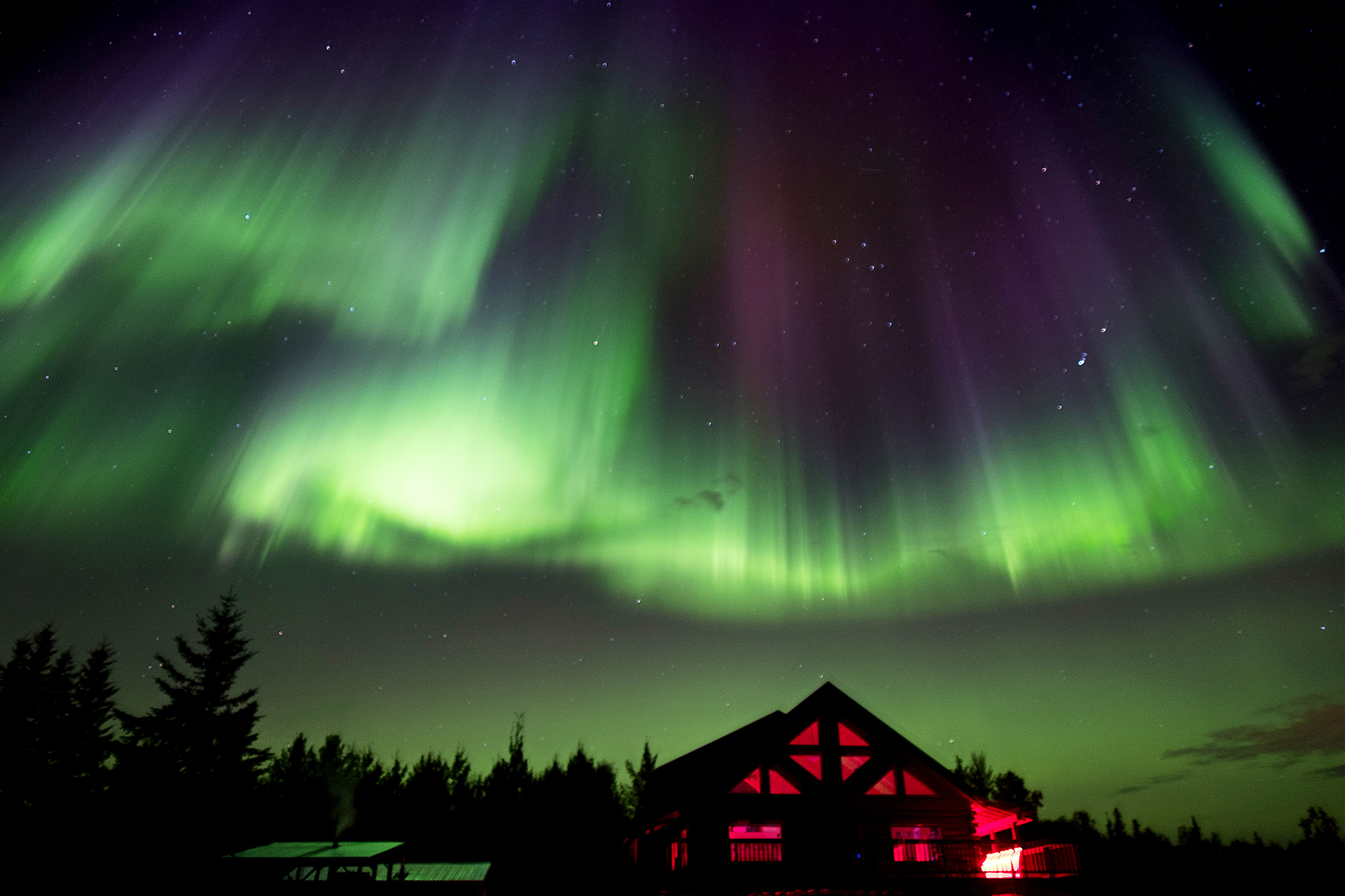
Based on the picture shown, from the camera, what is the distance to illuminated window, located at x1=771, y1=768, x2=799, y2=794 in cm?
2158

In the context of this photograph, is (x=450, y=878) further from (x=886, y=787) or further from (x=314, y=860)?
(x=886, y=787)

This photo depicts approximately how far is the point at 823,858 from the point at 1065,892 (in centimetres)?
643

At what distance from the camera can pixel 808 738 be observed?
2247 centimetres

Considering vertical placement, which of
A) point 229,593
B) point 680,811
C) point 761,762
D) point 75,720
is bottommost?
point 680,811

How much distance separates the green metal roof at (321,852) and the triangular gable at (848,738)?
1434cm

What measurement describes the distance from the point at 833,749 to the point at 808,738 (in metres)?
0.84

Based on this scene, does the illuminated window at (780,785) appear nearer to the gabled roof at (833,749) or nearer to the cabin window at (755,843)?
the gabled roof at (833,749)

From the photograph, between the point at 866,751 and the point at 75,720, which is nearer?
the point at 866,751

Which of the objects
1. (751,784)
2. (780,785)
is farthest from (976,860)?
(751,784)

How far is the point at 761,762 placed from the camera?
2183cm

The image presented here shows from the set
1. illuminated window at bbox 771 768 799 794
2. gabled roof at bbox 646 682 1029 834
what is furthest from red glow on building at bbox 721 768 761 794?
illuminated window at bbox 771 768 799 794

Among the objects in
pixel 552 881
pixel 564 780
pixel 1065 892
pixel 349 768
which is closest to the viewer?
pixel 1065 892

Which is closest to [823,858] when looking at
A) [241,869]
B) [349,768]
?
[241,869]

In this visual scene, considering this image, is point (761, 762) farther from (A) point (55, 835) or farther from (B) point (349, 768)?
(B) point (349, 768)
